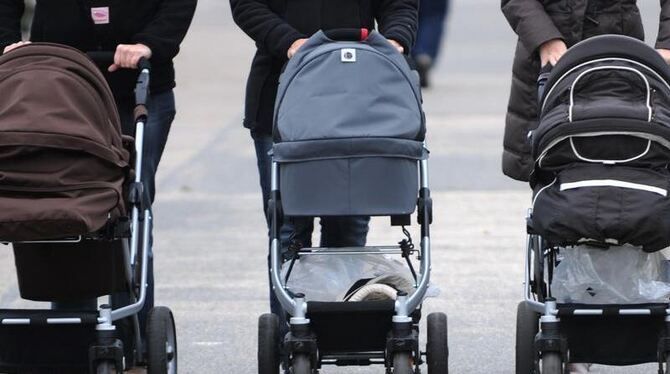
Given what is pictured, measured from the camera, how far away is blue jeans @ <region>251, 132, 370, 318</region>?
6410 millimetres

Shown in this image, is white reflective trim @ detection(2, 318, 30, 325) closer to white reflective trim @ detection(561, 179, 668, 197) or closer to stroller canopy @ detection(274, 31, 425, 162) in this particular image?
stroller canopy @ detection(274, 31, 425, 162)

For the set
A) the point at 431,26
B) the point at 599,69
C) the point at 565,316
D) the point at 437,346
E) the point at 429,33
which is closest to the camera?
the point at 565,316

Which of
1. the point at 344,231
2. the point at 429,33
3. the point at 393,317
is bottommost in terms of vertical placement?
the point at 429,33

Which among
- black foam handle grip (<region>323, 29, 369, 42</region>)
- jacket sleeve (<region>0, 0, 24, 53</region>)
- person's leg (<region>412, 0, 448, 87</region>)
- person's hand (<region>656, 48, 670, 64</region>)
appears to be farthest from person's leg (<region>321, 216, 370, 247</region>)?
person's leg (<region>412, 0, 448, 87</region>)

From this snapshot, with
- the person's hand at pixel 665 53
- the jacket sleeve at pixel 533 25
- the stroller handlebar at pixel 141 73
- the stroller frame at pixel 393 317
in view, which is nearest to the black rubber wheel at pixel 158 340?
the stroller frame at pixel 393 317

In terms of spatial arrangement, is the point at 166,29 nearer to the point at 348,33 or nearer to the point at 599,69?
the point at 348,33

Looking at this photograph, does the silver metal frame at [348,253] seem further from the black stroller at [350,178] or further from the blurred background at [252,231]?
the blurred background at [252,231]

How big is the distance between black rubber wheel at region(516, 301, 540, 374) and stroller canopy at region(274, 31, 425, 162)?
733 millimetres

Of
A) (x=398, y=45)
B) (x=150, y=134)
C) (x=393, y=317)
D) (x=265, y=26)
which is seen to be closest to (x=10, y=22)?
(x=150, y=134)

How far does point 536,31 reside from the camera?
625cm

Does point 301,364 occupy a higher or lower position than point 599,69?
lower

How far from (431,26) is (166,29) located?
34.6 feet

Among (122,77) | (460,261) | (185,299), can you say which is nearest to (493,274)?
(460,261)

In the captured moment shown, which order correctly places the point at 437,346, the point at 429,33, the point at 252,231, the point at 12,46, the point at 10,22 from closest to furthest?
the point at 437,346 < the point at 12,46 < the point at 10,22 < the point at 252,231 < the point at 429,33
